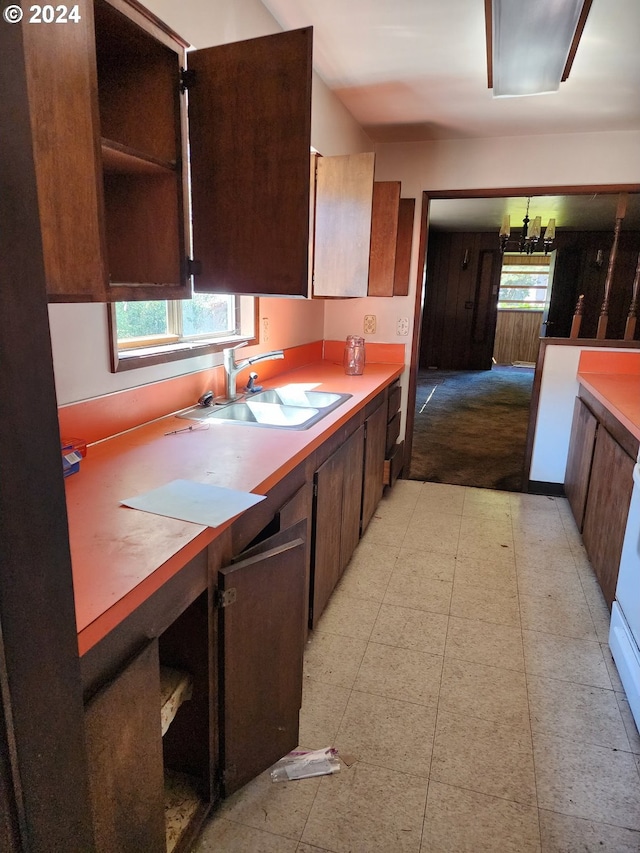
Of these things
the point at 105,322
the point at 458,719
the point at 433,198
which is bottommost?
the point at 458,719

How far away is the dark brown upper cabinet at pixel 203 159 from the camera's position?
1397 mm

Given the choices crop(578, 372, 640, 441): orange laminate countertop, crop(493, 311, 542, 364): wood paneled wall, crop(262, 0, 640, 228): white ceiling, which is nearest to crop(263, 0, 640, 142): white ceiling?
crop(262, 0, 640, 228): white ceiling

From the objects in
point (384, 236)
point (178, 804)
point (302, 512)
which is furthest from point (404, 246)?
point (178, 804)

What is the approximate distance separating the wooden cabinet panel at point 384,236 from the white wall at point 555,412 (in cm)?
124

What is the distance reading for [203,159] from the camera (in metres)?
1.55

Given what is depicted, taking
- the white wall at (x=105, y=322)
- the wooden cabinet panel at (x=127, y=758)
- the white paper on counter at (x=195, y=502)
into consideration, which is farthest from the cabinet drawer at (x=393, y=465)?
the wooden cabinet panel at (x=127, y=758)

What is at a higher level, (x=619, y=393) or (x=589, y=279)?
(x=589, y=279)

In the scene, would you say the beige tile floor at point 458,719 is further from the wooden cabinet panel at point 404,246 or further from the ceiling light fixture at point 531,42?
the ceiling light fixture at point 531,42

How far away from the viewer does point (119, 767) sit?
0.89 metres

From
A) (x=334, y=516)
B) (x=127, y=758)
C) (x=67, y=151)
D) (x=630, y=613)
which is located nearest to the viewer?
(x=127, y=758)

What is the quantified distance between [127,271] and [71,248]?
0.45 metres

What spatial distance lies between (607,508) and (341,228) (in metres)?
1.82

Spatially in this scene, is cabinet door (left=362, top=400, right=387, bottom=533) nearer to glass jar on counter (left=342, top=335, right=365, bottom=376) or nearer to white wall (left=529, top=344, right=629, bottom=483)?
glass jar on counter (left=342, top=335, right=365, bottom=376)

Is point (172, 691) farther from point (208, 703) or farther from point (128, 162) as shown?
point (128, 162)
